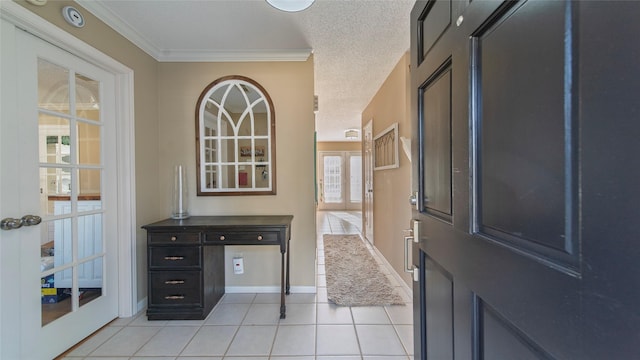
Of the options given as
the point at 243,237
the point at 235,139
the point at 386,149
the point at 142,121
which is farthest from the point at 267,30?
the point at 386,149

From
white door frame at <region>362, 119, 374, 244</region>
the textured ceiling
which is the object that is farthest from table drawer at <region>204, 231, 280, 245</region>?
white door frame at <region>362, 119, 374, 244</region>

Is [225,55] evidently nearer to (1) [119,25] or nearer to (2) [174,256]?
(1) [119,25]

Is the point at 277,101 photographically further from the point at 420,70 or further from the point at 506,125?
the point at 506,125

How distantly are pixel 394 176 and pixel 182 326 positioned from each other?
251 centimetres

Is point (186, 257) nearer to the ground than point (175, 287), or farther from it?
farther from it

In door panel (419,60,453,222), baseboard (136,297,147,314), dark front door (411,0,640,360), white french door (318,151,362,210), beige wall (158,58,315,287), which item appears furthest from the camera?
white french door (318,151,362,210)

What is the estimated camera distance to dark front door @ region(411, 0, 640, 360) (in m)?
0.37

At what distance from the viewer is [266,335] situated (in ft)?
6.54

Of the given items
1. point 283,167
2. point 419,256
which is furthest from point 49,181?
point 419,256

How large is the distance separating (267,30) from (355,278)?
264 centimetres

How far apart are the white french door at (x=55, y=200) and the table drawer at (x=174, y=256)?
0.97ft

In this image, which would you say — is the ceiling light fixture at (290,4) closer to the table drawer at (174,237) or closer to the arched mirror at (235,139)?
the arched mirror at (235,139)

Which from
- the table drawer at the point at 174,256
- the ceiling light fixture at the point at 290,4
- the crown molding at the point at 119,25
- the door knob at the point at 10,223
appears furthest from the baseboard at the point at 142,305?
the ceiling light fixture at the point at 290,4

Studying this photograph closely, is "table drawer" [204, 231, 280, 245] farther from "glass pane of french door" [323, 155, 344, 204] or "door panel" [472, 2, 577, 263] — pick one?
"glass pane of french door" [323, 155, 344, 204]
